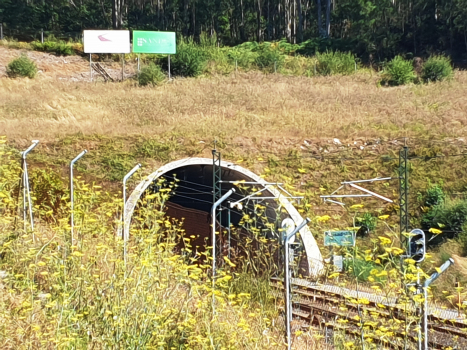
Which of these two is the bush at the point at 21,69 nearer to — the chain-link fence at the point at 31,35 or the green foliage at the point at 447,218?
the chain-link fence at the point at 31,35

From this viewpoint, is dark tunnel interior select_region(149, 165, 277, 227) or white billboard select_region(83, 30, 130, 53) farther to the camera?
white billboard select_region(83, 30, 130, 53)

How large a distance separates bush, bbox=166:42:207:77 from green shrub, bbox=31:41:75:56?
825 cm

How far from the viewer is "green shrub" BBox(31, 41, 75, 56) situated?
4103cm

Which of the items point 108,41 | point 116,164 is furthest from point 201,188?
point 108,41

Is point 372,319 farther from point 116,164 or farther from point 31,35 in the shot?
point 31,35

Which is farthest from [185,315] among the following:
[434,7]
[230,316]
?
[434,7]

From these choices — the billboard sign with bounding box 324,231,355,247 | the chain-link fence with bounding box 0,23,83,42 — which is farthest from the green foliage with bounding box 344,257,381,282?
the chain-link fence with bounding box 0,23,83,42

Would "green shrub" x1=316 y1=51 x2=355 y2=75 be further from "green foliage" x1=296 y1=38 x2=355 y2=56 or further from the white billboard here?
the white billboard

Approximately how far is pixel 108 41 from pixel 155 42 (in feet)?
8.71

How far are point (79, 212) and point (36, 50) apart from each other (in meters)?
38.2

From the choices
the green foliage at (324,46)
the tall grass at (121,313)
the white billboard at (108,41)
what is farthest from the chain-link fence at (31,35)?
the tall grass at (121,313)

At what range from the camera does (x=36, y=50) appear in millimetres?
41750

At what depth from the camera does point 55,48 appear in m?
41.4

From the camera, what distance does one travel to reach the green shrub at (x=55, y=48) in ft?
135
